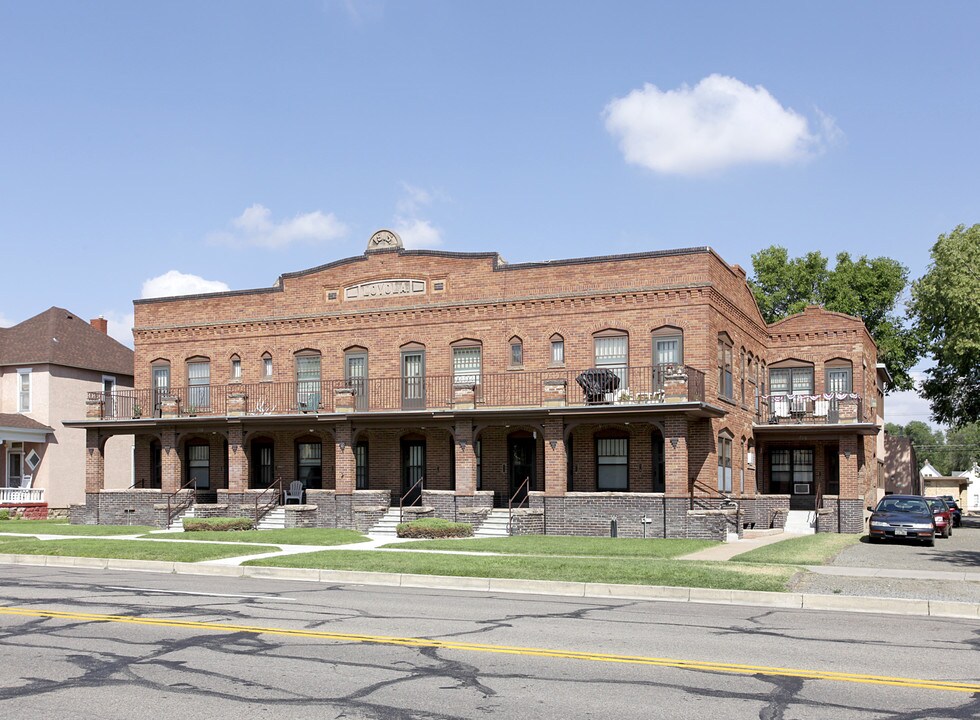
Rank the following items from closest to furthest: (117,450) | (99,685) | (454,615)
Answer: (99,685)
(454,615)
(117,450)

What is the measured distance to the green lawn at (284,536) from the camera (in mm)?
26984

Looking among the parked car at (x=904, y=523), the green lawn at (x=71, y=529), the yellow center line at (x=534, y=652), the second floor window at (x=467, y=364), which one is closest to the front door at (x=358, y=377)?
the second floor window at (x=467, y=364)

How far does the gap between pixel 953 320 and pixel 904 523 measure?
14.6 m

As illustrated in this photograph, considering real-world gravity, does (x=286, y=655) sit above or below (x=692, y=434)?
below

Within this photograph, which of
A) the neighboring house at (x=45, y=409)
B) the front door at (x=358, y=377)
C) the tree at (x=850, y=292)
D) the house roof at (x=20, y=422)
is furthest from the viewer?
the tree at (x=850, y=292)

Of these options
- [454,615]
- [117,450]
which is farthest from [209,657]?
[117,450]

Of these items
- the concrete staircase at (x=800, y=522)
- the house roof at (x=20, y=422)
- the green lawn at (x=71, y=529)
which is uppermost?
the house roof at (x=20, y=422)

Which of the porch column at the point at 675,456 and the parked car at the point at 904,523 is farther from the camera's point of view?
the porch column at the point at 675,456

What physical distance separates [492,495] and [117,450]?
78.1 ft

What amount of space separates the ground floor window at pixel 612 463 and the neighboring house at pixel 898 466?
27.3 metres

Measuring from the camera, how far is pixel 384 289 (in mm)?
35406

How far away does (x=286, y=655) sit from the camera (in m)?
10.9

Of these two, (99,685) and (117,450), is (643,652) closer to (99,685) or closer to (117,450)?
(99,685)

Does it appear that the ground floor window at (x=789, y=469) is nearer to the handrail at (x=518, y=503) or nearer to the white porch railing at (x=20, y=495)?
the handrail at (x=518, y=503)
